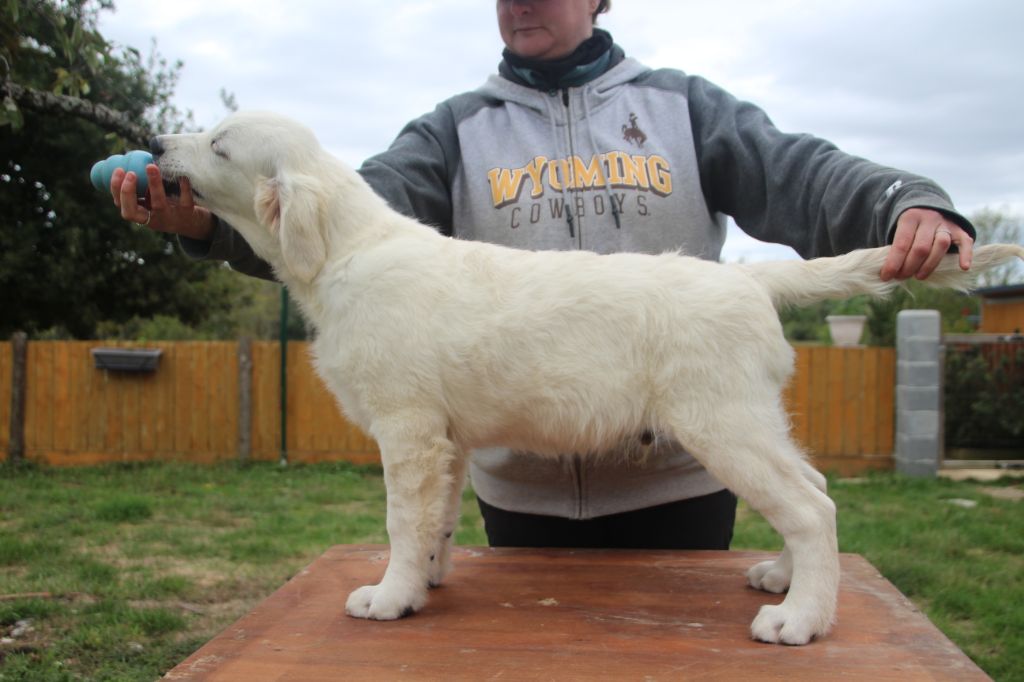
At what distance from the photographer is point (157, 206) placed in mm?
2703

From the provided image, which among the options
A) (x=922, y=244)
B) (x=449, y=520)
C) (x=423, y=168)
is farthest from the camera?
(x=423, y=168)

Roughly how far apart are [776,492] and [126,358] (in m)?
11.3

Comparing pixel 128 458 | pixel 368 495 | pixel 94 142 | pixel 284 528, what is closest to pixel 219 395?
pixel 128 458

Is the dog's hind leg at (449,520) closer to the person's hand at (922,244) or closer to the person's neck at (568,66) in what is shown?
the person's hand at (922,244)

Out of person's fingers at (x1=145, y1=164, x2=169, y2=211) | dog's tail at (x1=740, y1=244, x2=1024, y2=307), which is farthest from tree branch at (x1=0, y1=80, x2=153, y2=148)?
dog's tail at (x1=740, y1=244, x2=1024, y2=307)

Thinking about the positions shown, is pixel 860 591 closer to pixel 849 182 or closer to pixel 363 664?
pixel 849 182

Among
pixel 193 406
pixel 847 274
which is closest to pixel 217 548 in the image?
pixel 193 406

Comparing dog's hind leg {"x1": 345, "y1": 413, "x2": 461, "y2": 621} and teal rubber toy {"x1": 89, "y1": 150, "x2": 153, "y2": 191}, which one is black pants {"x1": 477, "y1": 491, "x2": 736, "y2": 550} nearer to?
dog's hind leg {"x1": 345, "y1": 413, "x2": 461, "y2": 621}

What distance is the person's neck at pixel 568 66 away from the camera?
3455 mm

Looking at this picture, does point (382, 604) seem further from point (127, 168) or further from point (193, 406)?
point (193, 406)

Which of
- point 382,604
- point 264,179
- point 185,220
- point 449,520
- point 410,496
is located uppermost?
point 264,179

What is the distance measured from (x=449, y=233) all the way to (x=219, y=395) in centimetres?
935

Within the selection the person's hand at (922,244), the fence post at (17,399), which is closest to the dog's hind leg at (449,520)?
the person's hand at (922,244)

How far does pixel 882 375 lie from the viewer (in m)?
11.8
